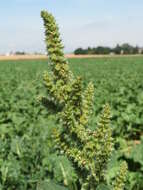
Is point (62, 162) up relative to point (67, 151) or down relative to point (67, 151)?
down

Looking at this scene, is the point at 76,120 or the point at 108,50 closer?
the point at 76,120

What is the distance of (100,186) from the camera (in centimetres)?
139

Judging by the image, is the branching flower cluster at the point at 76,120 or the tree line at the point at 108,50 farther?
the tree line at the point at 108,50

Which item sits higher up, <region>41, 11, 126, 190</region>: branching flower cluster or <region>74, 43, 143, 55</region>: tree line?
<region>41, 11, 126, 190</region>: branching flower cluster

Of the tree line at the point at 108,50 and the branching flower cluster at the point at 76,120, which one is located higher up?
the branching flower cluster at the point at 76,120

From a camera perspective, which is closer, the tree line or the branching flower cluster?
the branching flower cluster

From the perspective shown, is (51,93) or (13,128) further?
(13,128)

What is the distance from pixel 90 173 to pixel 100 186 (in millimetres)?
79

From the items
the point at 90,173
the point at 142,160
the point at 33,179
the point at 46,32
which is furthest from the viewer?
the point at 142,160

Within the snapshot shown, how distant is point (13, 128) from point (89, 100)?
23.2 ft

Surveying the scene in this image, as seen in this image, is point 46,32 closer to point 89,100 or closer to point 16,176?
point 89,100

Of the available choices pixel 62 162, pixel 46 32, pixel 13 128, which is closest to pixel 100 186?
pixel 46 32

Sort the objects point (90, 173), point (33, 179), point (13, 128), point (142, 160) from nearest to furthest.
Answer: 1. point (90, 173)
2. point (33, 179)
3. point (142, 160)
4. point (13, 128)

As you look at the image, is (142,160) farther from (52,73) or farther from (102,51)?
(102,51)
